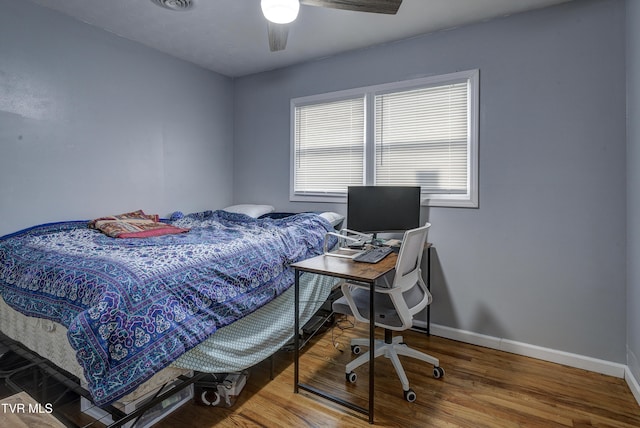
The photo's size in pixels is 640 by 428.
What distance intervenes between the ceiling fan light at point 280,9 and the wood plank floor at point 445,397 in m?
2.10

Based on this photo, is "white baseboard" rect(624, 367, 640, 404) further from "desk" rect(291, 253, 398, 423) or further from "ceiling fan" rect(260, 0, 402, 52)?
"ceiling fan" rect(260, 0, 402, 52)

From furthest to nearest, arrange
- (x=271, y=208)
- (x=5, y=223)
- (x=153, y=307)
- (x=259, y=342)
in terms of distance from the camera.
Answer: (x=271, y=208) < (x=5, y=223) < (x=259, y=342) < (x=153, y=307)

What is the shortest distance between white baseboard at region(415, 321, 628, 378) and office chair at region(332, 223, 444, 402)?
65 cm

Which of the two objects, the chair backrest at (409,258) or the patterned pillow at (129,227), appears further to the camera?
the patterned pillow at (129,227)

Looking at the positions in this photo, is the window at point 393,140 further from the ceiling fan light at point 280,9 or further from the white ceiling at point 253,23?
the ceiling fan light at point 280,9

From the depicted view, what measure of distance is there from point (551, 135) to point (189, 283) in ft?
8.32

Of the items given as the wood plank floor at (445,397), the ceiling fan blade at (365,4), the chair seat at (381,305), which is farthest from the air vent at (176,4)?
the wood plank floor at (445,397)

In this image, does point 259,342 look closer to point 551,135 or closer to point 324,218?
point 324,218

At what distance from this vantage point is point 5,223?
222 cm

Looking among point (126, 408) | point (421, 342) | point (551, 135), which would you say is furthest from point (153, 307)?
point (551, 135)

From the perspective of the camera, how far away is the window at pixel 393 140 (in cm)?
271

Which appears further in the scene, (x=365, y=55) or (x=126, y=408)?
(x=365, y=55)

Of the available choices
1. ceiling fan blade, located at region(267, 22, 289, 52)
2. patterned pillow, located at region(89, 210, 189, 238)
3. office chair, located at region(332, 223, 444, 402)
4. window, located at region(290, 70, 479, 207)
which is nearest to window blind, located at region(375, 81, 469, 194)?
window, located at region(290, 70, 479, 207)

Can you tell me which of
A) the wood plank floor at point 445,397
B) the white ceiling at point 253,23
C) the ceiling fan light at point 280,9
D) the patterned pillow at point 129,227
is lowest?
the wood plank floor at point 445,397
